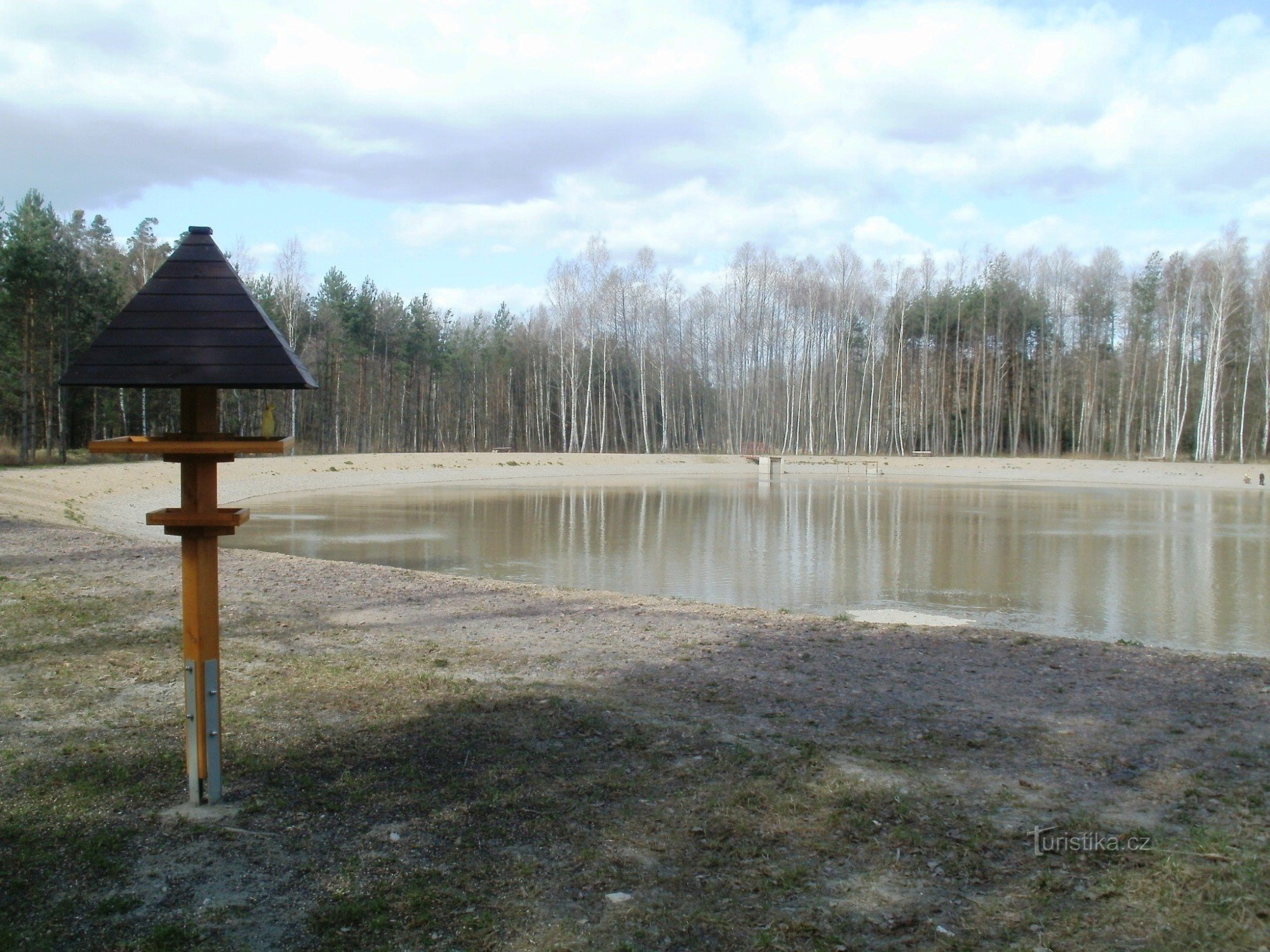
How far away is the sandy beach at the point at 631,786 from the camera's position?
3.37 m

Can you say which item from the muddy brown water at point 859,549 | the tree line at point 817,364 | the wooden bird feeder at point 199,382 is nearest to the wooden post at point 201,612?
the wooden bird feeder at point 199,382

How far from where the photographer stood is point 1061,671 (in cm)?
706

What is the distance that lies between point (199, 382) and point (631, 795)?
262 cm

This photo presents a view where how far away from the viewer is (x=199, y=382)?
3.96 meters

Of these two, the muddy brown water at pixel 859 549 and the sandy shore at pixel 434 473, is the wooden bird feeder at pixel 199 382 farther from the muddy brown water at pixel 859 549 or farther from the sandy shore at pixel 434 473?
the sandy shore at pixel 434 473

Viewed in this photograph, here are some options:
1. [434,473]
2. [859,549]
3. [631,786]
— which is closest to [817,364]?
[434,473]

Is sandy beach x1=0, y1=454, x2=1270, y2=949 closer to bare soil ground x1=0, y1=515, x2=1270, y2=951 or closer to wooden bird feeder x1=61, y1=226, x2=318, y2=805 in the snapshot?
bare soil ground x1=0, y1=515, x2=1270, y2=951

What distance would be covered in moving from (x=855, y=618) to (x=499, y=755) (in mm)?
5607

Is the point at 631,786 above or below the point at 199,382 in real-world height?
below

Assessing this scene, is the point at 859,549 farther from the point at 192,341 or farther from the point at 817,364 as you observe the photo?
the point at 817,364

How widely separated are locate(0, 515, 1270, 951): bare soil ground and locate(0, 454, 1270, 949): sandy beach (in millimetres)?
17

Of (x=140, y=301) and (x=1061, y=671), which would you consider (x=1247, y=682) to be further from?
(x=140, y=301)

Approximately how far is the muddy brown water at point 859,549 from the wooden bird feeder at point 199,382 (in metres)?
8.00

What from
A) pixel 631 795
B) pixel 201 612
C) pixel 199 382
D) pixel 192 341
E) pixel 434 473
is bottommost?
pixel 434 473
